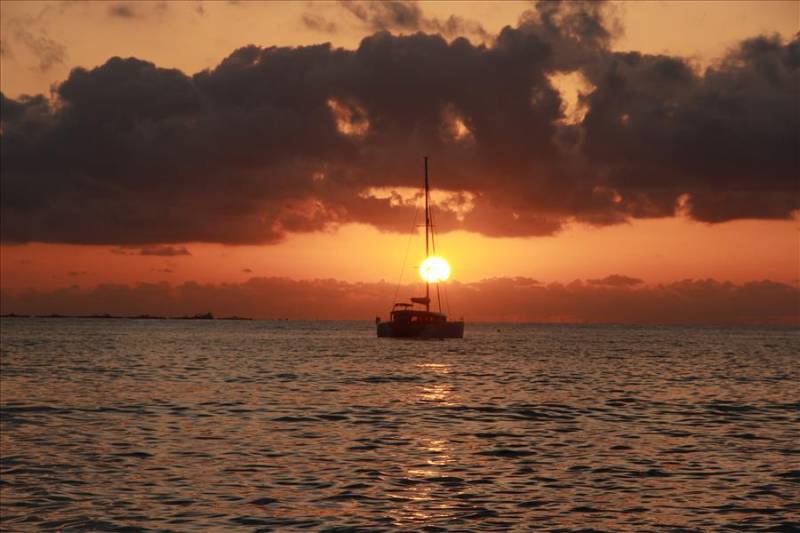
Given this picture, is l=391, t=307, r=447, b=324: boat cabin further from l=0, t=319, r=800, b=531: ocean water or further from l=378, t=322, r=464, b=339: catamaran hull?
l=0, t=319, r=800, b=531: ocean water

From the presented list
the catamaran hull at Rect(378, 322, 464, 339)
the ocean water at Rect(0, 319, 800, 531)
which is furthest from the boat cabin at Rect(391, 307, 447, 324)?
the ocean water at Rect(0, 319, 800, 531)

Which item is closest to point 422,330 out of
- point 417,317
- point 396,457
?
point 417,317

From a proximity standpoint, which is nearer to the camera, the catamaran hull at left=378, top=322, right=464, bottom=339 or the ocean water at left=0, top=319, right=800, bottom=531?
the ocean water at left=0, top=319, right=800, bottom=531

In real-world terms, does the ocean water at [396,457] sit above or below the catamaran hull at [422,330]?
below

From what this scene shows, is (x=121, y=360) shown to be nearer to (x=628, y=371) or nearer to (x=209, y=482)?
(x=628, y=371)

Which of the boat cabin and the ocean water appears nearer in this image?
the ocean water

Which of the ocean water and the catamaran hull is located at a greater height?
the catamaran hull

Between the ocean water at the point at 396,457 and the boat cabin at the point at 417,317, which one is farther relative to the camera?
the boat cabin at the point at 417,317

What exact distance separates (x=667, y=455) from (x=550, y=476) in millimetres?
5852

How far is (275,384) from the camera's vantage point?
58.6 m

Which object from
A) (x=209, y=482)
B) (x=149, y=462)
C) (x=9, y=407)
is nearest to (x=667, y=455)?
(x=209, y=482)

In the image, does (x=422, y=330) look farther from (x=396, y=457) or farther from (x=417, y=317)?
(x=396, y=457)

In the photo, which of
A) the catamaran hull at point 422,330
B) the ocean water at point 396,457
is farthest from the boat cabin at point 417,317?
the ocean water at point 396,457

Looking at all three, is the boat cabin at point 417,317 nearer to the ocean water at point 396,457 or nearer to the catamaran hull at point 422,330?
the catamaran hull at point 422,330
